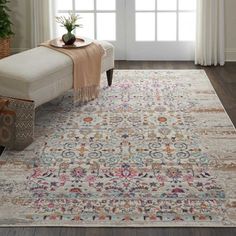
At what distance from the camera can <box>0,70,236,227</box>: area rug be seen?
122 inches

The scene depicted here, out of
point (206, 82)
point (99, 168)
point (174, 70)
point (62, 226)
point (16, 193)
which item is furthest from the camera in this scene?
point (174, 70)

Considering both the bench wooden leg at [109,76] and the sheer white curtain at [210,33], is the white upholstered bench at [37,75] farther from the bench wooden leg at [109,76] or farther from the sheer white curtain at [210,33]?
the sheer white curtain at [210,33]

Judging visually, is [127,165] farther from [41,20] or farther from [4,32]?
[41,20]

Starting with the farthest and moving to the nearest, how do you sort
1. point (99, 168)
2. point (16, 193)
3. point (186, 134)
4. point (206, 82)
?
point (206, 82) → point (186, 134) → point (99, 168) → point (16, 193)

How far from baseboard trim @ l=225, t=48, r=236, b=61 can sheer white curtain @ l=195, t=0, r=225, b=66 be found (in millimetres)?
154

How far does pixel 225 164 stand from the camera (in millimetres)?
3703

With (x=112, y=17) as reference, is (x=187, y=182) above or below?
below

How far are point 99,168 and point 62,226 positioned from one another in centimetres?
76

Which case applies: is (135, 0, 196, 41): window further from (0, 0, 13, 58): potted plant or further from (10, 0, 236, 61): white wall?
(0, 0, 13, 58): potted plant

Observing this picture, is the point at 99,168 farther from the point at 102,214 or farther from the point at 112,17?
the point at 112,17

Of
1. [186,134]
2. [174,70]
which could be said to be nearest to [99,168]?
[186,134]

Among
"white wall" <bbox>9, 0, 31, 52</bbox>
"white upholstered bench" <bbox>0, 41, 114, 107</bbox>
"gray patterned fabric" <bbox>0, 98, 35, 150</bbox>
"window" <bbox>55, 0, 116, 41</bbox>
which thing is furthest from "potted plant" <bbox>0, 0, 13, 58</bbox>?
"gray patterned fabric" <bbox>0, 98, 35, 150</bbox>

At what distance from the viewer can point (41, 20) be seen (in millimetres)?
6340

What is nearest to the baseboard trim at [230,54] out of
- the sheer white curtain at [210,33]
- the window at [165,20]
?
the sheer white curtain at [210,33]
